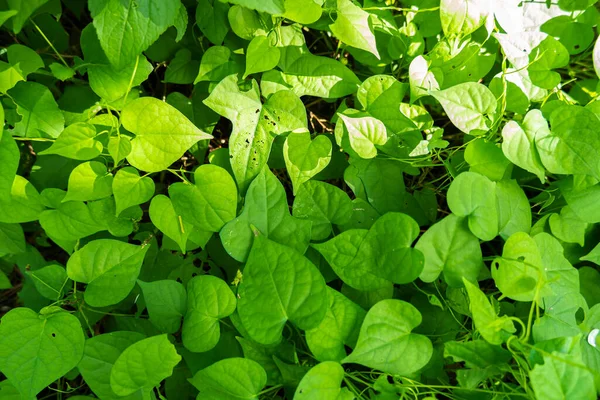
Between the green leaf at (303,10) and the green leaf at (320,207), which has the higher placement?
the green leaf at (303,10)

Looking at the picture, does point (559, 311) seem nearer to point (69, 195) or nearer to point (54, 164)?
point (69, 195)

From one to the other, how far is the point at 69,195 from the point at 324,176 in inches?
20.5

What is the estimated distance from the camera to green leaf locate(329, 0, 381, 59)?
3.14 feet

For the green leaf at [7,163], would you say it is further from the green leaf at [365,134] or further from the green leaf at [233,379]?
the green leaf at [365,134]

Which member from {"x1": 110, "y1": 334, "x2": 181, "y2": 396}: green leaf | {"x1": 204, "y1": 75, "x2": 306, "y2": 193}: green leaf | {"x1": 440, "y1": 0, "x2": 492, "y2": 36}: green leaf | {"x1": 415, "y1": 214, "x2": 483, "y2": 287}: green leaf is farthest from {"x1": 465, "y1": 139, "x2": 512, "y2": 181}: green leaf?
{"x1": 110, "y1": 334, "x2": 181, "y2": 396}: green leaf

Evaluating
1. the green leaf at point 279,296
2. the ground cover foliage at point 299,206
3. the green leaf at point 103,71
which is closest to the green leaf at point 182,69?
the ground cover foliage at point 299,206

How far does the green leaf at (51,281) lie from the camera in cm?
96

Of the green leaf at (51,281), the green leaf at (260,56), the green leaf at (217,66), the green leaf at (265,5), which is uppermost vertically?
the green leaf at (265,5)

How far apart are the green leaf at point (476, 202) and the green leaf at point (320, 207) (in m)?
0.21

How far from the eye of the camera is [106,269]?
93 cm

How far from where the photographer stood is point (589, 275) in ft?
3.50

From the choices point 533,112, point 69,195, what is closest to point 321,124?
point 533,112

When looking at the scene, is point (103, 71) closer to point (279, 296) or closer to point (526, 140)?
point (279, 296)

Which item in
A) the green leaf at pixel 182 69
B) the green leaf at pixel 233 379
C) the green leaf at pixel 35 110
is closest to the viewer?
the green leaf at pixel 233 379
